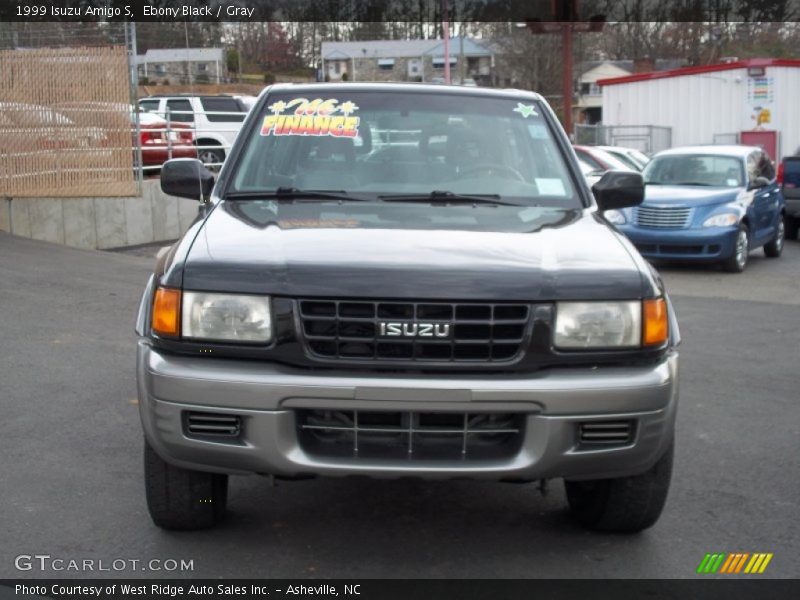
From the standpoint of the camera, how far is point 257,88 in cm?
4666

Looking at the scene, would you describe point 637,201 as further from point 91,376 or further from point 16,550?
point 91,376

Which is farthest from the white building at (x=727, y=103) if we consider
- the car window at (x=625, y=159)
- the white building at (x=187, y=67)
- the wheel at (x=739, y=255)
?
the wheel at (x=739, y=255)

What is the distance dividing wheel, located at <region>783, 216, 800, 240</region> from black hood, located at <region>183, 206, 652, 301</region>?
1585 centimetres

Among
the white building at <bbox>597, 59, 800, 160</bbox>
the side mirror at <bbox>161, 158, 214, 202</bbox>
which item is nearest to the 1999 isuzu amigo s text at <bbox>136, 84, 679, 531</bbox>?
the side mirror at <bbox>161, 158, 214, 202</bbox>

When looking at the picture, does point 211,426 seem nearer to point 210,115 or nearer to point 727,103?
point 210,115

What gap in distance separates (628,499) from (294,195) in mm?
1910

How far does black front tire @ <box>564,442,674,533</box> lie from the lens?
14.0ft

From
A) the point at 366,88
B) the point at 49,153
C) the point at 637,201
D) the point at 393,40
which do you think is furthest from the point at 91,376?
the point at 393,40

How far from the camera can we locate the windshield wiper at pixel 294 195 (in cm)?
491

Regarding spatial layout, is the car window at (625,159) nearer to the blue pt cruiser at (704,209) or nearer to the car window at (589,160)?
the car window at (589,160)

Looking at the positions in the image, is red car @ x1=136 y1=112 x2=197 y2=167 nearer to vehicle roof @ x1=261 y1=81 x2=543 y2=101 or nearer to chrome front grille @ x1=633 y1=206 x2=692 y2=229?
chrome front grille @ x1=633 y1=206 x2=692 y2=229

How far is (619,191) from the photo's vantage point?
5.37m

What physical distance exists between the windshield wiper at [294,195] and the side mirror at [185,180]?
341 mm
